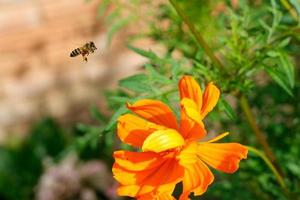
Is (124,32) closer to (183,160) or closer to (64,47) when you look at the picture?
(64,47)

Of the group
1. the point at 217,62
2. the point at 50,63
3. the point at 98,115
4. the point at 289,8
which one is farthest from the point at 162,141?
the point at 50,63

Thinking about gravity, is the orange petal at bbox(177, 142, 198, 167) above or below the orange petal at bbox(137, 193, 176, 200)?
above

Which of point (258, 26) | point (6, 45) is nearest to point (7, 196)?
point (6, 45)

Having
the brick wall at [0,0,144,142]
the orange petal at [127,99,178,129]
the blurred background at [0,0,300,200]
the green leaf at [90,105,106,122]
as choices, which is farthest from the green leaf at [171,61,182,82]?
the brick wall at [0,0,144,142]

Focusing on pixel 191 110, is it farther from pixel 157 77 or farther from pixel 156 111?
pixel 157 77

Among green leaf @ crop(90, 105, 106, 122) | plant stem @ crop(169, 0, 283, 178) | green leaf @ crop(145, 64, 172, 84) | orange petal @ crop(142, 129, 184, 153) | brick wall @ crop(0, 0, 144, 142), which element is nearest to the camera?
orange petal @ crop(142, 129, 184, 153)

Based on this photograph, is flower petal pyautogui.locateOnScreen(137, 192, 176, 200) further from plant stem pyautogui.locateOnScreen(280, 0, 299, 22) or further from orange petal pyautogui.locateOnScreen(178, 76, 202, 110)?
plant stem pyautogui.locateOnScreen(280, 0, 299, 22)

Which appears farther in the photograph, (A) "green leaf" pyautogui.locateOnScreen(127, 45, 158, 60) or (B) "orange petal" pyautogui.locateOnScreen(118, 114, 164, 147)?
(A) "green leaf" pyautogui.locateOnScreen(127, 45, 158, 60)

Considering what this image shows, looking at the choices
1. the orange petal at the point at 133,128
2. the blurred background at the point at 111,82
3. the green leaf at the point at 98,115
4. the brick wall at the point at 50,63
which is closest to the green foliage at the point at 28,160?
the blurred background at the point at 111,82
